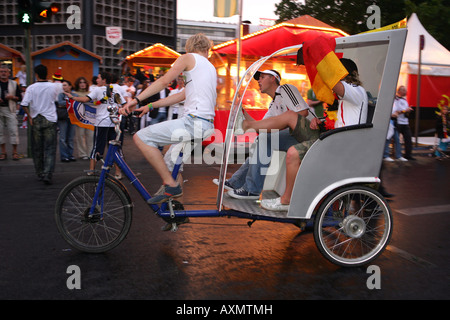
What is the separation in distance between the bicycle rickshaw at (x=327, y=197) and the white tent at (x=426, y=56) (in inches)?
463

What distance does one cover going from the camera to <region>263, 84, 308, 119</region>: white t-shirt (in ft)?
15.2

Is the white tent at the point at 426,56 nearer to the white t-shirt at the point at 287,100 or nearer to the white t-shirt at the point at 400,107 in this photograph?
the white t-shirt at the point at 400,107

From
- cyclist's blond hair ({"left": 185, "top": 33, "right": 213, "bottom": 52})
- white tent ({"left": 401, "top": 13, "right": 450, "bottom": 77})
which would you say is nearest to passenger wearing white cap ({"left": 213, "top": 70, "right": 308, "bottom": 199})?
cyclist's blond hair ({"left": 185, "top": 33, "right": 213, "bottom": 52})

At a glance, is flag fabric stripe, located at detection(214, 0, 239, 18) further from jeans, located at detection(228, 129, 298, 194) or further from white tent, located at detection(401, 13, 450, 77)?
white tent, located at detection(401, 13, 450, 77)

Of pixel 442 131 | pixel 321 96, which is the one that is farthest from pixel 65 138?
pixel 442 131

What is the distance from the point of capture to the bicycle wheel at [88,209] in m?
4.20

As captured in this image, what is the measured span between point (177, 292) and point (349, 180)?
1.75 meters

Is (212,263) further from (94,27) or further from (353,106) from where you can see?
(94,27)

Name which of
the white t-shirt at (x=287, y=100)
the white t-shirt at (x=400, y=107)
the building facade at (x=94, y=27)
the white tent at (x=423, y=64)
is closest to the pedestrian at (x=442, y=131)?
the white t-shirt at (x=400, y=107)

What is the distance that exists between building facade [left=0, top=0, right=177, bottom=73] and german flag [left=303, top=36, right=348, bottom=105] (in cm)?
2191

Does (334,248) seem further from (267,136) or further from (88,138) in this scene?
(88,138)

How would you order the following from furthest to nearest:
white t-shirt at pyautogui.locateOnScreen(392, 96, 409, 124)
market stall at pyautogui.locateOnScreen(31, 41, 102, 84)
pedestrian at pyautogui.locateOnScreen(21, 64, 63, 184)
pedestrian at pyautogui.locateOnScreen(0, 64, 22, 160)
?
market stall at pyautogui.locateOnScreen(31, 41, 102, 84) → white t-shirt at pyautogui.locateOnScreen(392, 96, 409, 124) → pedestrian at pyautogui.locateOnScreen(0, 64, 22, 160) → pedestrian at pyautogui.locateOnScreen(21, 64, 63, 184)

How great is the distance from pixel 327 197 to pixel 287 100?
1156mm

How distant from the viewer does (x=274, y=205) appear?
13.9 feet
